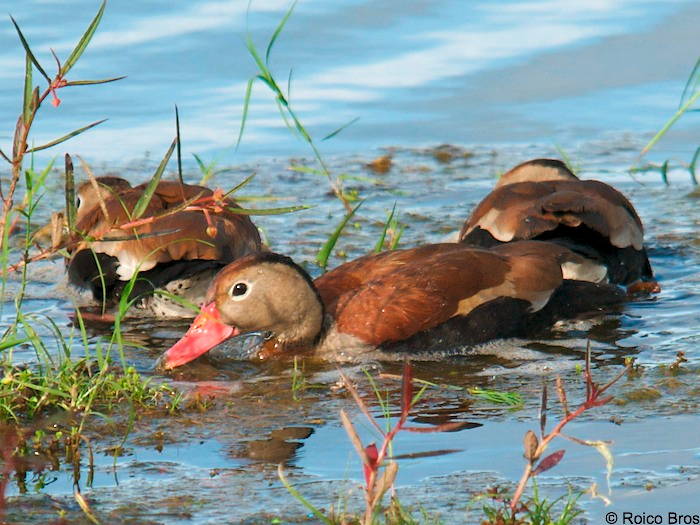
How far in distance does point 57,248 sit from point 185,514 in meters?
1.06

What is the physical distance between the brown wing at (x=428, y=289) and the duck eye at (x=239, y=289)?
1.76ft

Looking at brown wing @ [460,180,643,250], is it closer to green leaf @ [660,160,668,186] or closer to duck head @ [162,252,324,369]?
green leaf @ [660,160,668,186]

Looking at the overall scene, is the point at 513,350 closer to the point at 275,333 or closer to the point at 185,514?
Result: the point at 275,333

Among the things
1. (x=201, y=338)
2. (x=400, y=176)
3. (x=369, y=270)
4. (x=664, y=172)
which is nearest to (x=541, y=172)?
(x=664, y=172)

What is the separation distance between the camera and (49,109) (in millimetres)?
12664

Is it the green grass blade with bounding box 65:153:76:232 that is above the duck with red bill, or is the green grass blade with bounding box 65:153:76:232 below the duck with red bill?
above

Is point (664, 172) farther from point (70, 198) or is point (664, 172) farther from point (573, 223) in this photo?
point (70, 198)

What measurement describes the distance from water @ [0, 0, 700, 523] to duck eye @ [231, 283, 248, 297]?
1.32 ft

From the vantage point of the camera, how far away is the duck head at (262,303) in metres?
7.48

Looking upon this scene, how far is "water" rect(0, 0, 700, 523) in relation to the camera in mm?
5191

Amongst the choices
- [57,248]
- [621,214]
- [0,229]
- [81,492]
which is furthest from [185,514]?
[621,214]

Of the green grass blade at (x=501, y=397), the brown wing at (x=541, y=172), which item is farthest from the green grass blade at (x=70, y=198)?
the brown wing at (x=541, y=172)

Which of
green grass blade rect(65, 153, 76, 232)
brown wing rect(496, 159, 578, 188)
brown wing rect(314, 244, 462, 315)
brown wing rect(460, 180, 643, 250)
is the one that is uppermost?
green grass blade rect(65, 153, 76, 232)

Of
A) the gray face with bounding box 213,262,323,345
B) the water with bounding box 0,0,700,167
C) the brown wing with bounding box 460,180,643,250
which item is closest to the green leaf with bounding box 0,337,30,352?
the gray face with bounding box 213,262,323,345
